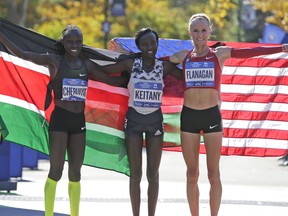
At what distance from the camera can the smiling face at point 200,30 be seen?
10930 mm

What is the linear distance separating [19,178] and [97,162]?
18.8 ft

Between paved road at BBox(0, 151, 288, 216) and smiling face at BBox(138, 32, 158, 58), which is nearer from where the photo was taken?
smiling face at BBox(138, 32, 158, 58)

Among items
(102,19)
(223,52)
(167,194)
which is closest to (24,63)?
(223,52)

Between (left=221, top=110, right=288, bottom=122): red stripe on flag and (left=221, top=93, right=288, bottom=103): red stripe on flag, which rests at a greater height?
(left=221, top=93, right=288, bottom=103): red stripe on flag

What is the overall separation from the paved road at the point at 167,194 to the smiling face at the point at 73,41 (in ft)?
8.18

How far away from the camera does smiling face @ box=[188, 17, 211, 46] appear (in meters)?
10.9

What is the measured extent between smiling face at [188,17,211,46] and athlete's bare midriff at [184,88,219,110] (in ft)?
1.54

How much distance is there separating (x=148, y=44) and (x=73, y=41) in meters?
0.75

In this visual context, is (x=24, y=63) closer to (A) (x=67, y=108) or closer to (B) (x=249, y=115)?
(A) (x=67, y=108)

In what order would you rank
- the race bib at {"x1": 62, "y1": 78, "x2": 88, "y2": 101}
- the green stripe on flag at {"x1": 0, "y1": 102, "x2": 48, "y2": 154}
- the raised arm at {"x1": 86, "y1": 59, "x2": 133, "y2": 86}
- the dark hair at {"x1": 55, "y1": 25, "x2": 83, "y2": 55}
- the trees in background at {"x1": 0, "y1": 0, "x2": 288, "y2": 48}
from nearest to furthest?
the race bib at {"x1": 62, "y1": 78, "x2": 88, "y2": 101}, the dark hair at {"x1": 55, "y1": 25, "x2": 83, "y2": 55}, the raised arm at {"x1": 86, "y1": 59, "x2": 133, "y2": 86}, the green stripe on flag at {"x1": 0, "y1": 102, "x2": 48, "y2": 154}, the trees in background at {"x1": 0, "y1": 0, "x2": 288, "y2": 48}

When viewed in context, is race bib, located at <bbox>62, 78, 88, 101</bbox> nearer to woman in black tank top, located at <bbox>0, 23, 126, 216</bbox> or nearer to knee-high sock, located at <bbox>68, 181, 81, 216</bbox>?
woman in black tank top, located at <bbox>0, 23, 126, 216</bbox>

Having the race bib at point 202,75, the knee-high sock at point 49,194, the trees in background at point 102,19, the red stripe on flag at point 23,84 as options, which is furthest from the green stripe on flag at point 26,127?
the trees in background at point 102,19

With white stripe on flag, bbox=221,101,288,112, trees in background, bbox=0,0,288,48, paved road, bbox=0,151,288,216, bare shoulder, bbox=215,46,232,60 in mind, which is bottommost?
paved road, bbox=0,151,288,216

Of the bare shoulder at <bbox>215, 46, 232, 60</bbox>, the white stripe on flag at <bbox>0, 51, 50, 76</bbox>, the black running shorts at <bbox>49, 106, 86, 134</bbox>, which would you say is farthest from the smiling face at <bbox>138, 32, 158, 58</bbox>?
the white stripe on flag at <bbox>0, 51, 50, 76</bbox>
